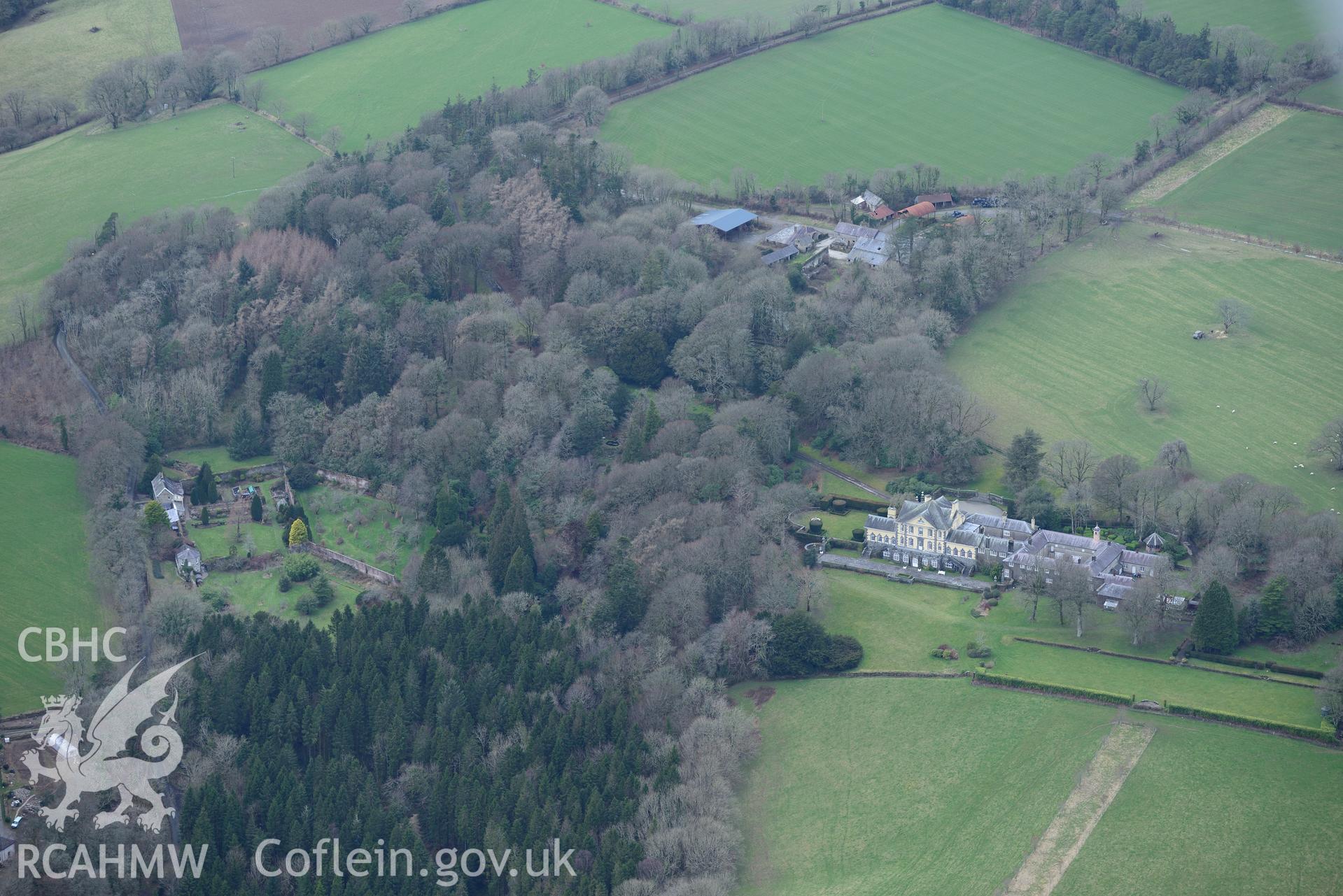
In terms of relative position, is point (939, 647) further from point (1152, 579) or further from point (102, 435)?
point (102, 435)

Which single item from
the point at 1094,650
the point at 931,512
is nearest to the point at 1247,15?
the point at 931,512

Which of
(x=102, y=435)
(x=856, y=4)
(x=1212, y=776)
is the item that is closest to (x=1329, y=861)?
(x=1212, y=776)

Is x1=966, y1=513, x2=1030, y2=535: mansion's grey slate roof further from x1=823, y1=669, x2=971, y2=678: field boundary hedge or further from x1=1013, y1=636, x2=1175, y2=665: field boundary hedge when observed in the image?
x1=823, y1=669, x2=971, y2=678: field boundary hedge

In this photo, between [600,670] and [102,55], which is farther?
[102,55]

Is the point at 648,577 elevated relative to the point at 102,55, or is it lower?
lower

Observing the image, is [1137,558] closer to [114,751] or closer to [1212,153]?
[114,751]

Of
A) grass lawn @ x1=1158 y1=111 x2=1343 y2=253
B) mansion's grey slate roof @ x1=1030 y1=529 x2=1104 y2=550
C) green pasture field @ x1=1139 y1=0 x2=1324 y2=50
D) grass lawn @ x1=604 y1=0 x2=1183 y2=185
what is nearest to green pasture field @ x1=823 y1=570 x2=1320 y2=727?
mansion's grey slate roof @ x1=1030 y1=529 x2=1104 y2=550
